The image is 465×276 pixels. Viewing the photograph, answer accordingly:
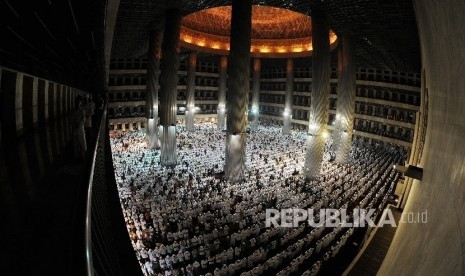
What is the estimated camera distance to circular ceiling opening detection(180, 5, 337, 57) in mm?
39375

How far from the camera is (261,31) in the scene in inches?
1751

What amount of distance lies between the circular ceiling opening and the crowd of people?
1779 cm

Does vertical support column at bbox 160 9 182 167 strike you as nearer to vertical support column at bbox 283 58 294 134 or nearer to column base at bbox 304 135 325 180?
column base at bbox 304 135 325 180

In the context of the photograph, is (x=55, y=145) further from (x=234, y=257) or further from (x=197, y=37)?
(x=197, y=37)

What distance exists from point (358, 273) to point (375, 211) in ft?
28.9

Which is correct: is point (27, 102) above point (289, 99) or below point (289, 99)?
below

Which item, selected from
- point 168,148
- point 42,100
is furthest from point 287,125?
point 42,100

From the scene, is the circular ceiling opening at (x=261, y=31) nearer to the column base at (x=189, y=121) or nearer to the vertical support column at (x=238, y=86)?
the column base at (x=189, y=121)

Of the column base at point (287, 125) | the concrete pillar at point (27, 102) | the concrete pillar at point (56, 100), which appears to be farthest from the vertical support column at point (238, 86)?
the column base at point (287, 125)

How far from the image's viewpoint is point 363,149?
1367 inches

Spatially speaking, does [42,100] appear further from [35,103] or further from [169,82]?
[169,82]

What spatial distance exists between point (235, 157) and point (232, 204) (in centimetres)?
547

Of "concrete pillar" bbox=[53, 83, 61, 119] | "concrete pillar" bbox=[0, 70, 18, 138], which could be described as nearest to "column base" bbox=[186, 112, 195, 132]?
"concrete pillar" bbox=[53, 83, 61, 119]

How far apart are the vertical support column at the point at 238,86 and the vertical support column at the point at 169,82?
650cm
